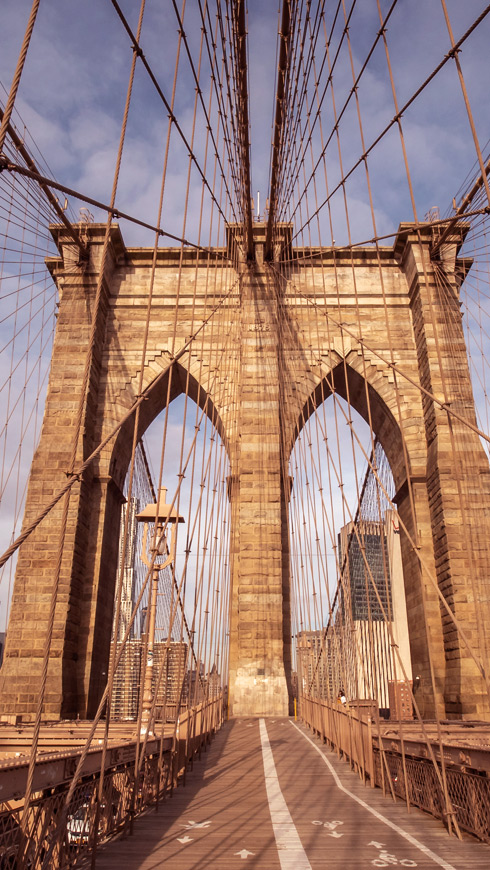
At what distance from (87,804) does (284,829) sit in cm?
122

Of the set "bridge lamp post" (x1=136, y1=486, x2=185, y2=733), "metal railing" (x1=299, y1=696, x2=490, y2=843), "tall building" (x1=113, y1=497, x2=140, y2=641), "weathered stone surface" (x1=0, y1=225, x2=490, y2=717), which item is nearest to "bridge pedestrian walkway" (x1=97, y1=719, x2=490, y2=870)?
"metal railing" (x1=299, y1=696, x2=490, y2=843)

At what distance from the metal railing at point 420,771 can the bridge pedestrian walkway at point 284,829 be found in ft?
0.41

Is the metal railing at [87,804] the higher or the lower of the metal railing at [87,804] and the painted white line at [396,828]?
the higher

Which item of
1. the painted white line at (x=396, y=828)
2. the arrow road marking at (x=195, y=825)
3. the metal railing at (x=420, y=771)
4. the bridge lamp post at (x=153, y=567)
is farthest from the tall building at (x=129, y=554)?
the arrow road marking at (x=195, y=825)

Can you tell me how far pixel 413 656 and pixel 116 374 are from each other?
965 cm

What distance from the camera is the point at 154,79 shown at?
7180 millimetres

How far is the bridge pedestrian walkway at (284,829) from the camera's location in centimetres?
332

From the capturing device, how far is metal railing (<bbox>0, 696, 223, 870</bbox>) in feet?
9.36

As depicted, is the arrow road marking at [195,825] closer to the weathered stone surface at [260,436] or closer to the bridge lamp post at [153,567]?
the bridge lamp post at [153,567]

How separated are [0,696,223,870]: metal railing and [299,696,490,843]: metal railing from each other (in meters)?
1.68

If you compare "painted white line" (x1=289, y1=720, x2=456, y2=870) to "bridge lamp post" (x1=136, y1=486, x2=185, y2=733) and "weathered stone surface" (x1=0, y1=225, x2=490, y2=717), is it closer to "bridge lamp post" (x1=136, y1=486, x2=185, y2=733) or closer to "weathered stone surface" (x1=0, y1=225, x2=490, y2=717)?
"bridge lamp post" (x1=136, y1=486, x2=185, y2=733)

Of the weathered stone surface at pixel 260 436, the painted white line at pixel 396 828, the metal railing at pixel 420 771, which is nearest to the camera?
the painted white line at pixel 396 828

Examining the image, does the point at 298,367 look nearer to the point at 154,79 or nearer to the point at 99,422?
the point at 99,422

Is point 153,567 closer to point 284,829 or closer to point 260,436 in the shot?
point 284,829
